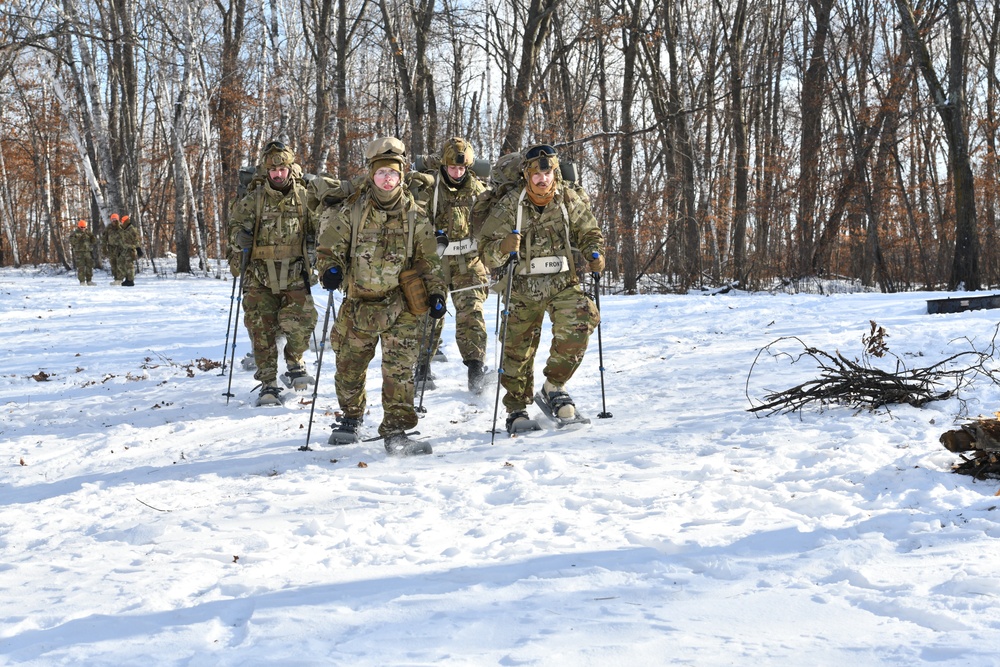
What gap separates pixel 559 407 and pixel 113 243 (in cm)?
1731

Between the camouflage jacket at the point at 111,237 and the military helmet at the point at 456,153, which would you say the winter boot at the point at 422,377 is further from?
the camouflage jacket at the point at 111,237

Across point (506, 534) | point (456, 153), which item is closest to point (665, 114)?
point (456, 153)

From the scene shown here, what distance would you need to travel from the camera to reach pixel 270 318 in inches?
298

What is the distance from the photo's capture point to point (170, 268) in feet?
83.0

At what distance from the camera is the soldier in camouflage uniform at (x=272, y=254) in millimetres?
7410

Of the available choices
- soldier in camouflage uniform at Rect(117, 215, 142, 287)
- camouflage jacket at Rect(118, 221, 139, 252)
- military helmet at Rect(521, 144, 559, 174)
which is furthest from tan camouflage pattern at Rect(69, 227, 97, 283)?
military helmet at Rect(521, 144, 559, 174)

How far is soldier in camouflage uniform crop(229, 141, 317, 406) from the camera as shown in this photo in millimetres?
7410

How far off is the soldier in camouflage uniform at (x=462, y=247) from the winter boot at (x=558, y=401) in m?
1.55

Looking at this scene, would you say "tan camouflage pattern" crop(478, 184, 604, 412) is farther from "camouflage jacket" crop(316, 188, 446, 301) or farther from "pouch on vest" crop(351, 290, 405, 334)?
"pouch on vest" crop(351, 290, 405, 334)

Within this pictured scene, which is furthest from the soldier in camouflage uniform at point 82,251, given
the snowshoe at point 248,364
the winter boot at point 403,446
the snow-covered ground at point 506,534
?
the winter boot at point 403,446

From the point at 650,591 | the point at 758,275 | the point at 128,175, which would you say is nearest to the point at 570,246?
the point at 650,591

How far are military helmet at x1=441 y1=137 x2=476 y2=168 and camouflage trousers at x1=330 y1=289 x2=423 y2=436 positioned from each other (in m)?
2.44

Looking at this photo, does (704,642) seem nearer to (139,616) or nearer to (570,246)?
(139,616)

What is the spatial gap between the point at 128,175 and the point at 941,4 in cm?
2717
